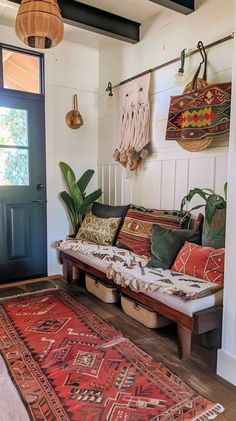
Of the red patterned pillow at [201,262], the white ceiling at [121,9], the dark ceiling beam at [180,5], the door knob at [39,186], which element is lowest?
the red patterned pillow at [201,262]

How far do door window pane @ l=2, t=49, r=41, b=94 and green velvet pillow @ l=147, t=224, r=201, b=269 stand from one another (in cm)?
222

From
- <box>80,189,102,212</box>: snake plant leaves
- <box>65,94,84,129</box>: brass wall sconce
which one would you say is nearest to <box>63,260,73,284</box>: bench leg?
<box>80,189,102,212</box>: snake plant leaves

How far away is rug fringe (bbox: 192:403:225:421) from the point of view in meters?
1.46

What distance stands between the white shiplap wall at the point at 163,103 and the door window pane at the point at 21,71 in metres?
0.84

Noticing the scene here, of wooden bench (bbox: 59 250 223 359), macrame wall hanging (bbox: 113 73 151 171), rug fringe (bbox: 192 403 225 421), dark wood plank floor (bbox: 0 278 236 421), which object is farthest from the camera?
macrame wall hanging (bbox: 113 73 151 171)

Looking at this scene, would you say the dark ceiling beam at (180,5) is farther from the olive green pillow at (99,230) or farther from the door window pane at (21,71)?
the olive green pillow at (99,230)

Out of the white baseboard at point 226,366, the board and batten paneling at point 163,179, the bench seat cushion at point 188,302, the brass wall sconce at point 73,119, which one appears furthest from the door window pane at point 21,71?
the white baseboard at point 226,366

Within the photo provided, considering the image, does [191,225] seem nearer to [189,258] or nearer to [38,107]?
[189,258]

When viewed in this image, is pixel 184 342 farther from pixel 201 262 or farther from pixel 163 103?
pixel 163 103

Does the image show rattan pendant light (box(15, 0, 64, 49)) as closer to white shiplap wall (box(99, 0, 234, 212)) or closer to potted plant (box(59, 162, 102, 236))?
white shiplap wall (box(99, 0, 234, 212))

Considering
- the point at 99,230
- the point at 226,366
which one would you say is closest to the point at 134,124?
the point at 99,230

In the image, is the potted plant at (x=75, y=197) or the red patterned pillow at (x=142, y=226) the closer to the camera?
the red patterned pillow at (x=142, y=226)

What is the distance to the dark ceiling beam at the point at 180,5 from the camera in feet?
8.13

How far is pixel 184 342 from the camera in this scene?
1918 mm
